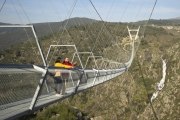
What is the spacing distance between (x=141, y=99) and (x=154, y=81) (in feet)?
42.2

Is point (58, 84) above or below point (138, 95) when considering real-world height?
above

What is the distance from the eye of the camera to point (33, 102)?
5820mm

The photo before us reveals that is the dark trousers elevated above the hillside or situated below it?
above

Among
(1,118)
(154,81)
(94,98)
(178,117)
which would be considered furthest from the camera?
(154,81)

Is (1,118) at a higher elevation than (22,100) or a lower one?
higher

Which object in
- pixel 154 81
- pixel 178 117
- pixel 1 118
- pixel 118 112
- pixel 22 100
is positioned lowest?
pixel 154 81

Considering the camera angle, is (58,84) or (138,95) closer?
(58,84)

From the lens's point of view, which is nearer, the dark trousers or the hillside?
the dark trousers

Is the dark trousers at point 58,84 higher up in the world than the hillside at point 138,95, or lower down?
higher up

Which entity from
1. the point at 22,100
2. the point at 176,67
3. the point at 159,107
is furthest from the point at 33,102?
the point at 176,67

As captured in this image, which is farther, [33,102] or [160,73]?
[160,73]

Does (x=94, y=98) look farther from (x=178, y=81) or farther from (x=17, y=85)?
(x=17, y=85)

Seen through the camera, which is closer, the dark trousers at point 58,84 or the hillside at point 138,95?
the dark trousers at point 58,84

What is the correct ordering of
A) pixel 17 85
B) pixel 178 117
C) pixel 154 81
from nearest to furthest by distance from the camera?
pixel 17 85 → pixel 178 117 → pixel 154 81
